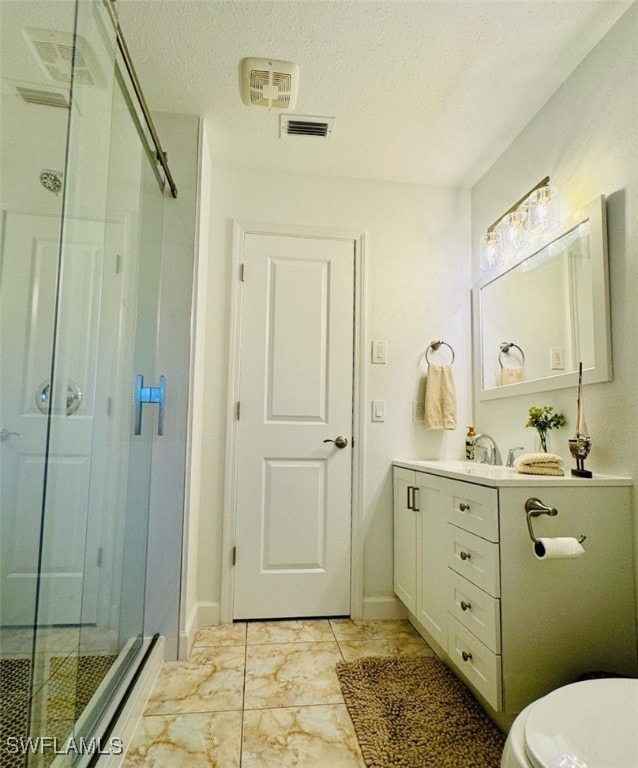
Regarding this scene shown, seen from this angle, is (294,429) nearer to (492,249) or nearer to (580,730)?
(492,249)

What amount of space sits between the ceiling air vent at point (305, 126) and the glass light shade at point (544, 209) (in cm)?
99

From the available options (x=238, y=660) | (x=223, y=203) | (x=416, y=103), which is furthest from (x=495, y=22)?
(x=238, y=660)

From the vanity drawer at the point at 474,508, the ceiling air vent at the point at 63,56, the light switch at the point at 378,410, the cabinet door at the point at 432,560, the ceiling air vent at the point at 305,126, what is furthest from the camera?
the light switch at the point at 378,410

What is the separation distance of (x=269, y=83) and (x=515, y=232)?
129 centimetres

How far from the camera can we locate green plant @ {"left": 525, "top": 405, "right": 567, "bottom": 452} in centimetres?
164

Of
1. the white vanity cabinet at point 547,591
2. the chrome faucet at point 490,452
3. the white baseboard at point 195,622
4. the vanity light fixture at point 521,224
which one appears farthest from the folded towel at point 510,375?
the white baseboard at point 195,622

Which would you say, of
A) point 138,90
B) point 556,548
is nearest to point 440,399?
point 556,548

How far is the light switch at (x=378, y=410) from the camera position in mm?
2283

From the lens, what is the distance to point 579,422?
1473mm

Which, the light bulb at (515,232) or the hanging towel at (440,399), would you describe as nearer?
the light bulb at (515,232)

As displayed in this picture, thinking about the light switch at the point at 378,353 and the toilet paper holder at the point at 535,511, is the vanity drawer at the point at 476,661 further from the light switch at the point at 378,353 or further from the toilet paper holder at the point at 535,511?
the light switch at the point at 378,353

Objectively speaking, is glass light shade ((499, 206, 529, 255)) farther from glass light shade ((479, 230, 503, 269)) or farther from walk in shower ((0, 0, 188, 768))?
walk in shower ((0, 0, 188, 768))

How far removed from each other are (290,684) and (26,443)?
1.32m

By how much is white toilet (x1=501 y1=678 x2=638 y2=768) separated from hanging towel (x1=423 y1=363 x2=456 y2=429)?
56.8 inches
